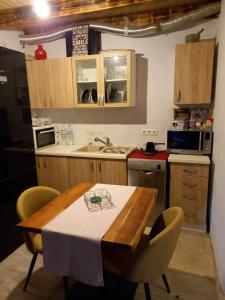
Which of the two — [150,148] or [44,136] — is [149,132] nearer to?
[150,148]

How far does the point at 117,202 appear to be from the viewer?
1.66m

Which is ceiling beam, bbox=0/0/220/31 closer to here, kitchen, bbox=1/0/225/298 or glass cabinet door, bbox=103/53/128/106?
kitchen, bbox=1/0/225/298

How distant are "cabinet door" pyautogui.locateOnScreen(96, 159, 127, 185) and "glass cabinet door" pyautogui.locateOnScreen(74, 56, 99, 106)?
80cm

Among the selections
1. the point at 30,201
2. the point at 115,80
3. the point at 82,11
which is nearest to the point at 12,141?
the point at 30,201

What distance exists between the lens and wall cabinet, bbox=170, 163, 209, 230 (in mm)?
2465

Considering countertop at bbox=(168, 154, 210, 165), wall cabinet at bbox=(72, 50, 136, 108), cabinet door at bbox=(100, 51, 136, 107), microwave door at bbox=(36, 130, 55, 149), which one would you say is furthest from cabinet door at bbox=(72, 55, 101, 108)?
countertop at bbox=(168, 154, 210, 165)

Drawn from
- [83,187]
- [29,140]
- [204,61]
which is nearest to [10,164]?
[29,140]

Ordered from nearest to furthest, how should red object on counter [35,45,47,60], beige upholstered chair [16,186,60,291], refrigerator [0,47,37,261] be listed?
beige upholstered chair [16,186,60,291] < refrigerator [0,47,37,261] < red object on counter [35,45,47,60]

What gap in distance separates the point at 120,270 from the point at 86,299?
55 centimetres

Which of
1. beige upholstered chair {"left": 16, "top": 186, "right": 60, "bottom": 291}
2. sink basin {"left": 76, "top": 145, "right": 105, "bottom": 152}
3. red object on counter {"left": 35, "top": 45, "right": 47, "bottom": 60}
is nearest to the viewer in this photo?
beige upholstered chair {"left": 16, "top": 186, "right": 60, "bottom": 291}

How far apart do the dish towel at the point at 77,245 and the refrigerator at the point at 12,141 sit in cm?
92

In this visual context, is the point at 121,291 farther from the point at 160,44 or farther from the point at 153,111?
the point at 160,44

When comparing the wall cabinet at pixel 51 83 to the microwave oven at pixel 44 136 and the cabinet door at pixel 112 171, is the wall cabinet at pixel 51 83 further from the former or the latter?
the cabinet door at pixel 112 171

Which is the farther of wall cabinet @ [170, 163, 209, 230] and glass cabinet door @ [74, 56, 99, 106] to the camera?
glass cabinet door @ [74, 56, 99, 106]
